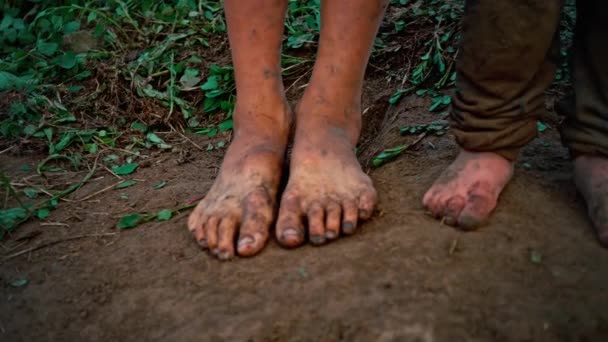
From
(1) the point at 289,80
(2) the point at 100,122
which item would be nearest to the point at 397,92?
(1) the point at 289,80

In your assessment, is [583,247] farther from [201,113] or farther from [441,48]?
[201,113]

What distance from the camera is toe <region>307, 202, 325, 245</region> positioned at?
1.42 m

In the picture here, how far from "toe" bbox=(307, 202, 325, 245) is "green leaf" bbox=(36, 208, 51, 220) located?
85cm

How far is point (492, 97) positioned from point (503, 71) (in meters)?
0.07

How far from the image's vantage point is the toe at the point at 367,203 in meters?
1.48

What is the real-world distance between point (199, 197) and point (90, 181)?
0.50 metres

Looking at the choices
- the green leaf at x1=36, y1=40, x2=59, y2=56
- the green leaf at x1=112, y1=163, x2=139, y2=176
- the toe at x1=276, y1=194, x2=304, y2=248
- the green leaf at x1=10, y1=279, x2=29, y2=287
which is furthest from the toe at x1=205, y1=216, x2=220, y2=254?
the green leaf at x1=36, y1=40, x2=59, y2=56

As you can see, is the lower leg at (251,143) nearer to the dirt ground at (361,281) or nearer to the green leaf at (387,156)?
the dirt ground at (361,281)

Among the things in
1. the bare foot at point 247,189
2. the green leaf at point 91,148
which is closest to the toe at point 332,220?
the bare foot at point 247,189

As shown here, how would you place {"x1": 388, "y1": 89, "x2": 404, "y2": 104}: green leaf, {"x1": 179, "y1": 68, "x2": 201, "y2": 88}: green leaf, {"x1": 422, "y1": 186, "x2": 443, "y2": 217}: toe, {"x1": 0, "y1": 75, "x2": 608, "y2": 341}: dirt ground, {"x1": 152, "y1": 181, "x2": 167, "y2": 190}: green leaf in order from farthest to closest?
{"x1": 179, "y1": 68, "x2": 201, "y2": 88}: green leaf < {"x1": 388, "y1": 89, "x2": 404, "y2": 104}: green leaf < {"x1": 152, "y1": 181, "x2": 167, "y2": 190}: green leaf < {"x1": 422, "y1": 186, "x2": 443, "y2": 217}: toe < {"x1": 0, "y1": 75, "x2": 608, "y2": 341}: dirt ground

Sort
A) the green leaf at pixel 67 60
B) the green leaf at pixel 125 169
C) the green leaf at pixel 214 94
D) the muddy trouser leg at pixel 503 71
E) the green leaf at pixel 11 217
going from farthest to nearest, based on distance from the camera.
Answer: the green leaf at pixel 67 60, the green leaf at pixel 214 94, the green leaf at pixel 125 169, the green leaf at pixel 11 217, the muddy trouser leg at pixel 503 71

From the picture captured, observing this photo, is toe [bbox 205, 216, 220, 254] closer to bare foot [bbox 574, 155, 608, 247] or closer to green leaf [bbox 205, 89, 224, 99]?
bare foot [bbox 574, 155, 608, 247]

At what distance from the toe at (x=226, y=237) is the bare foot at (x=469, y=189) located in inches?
18.0

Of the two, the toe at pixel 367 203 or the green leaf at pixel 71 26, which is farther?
the green leaf at pixel 71 26
